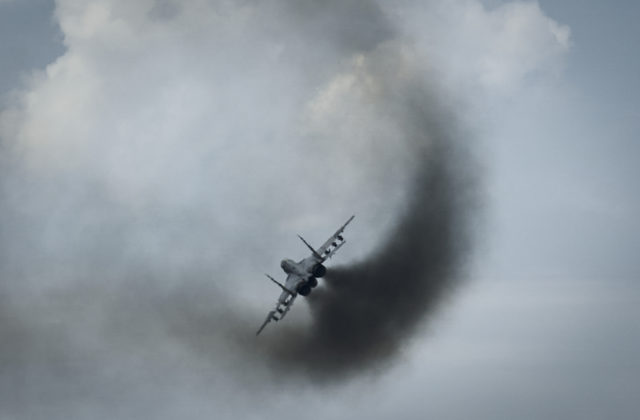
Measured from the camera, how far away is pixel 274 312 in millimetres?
129125

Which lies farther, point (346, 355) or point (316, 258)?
point (346, 355)

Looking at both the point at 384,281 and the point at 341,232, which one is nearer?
the point at 341,232

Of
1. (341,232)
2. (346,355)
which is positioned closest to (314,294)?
(346,355)

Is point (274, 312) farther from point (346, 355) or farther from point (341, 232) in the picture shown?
point (346, 355)

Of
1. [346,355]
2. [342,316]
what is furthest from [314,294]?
[346,355]

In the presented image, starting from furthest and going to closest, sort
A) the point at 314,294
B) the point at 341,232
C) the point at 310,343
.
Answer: the point at 310,343 → the point at 314,294 → the point at 341,232

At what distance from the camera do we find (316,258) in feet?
417

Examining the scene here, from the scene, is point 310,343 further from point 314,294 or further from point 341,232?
point 341,232

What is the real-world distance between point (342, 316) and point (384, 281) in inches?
559

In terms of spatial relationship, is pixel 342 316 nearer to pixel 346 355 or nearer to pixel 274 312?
pixel 346 355

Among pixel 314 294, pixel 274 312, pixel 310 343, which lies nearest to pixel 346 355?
pixel 310 343

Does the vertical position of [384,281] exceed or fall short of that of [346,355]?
it exceeds it

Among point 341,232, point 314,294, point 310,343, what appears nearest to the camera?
point 341,232

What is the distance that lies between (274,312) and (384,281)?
42.3 meters
